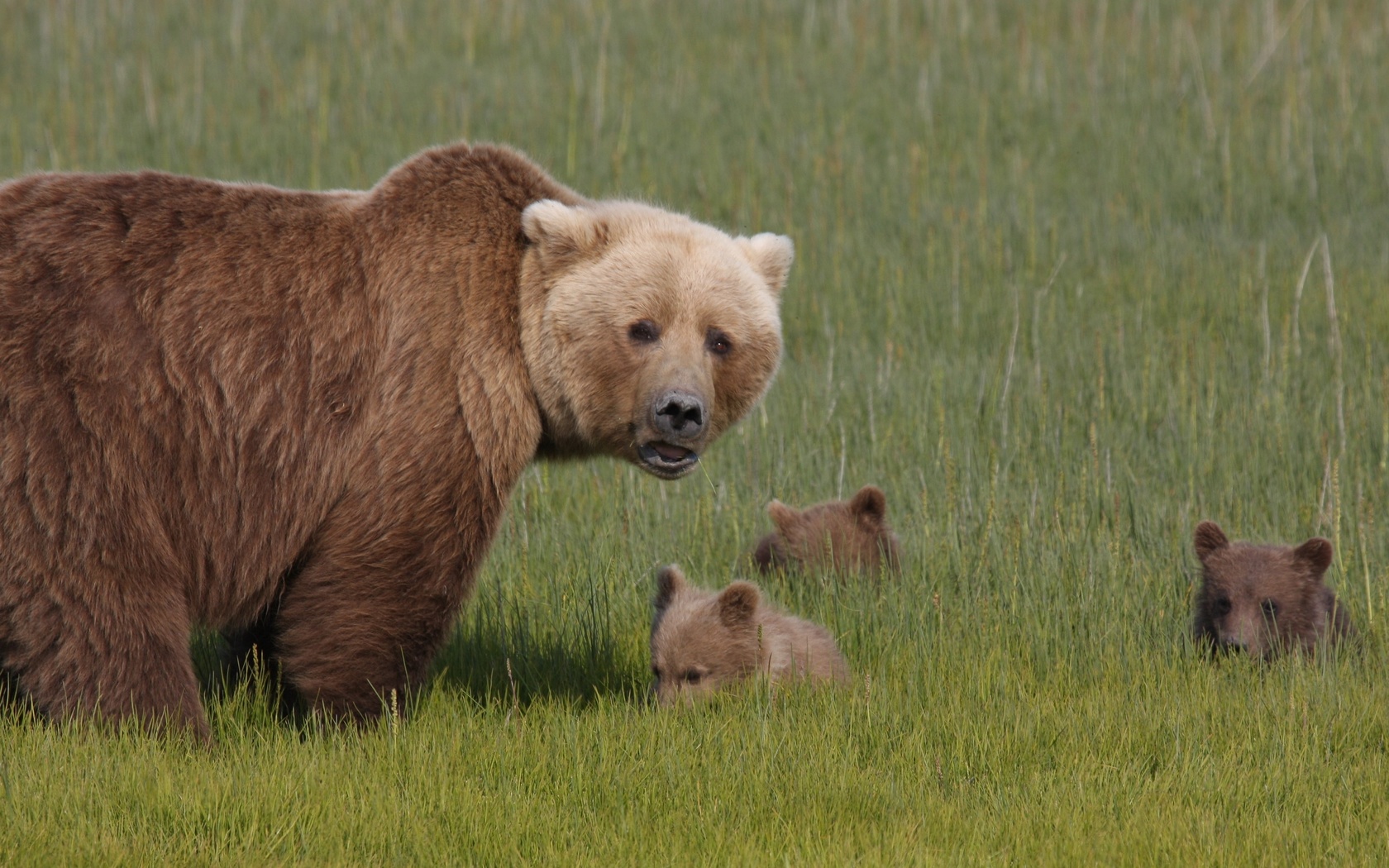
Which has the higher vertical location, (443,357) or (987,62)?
(987,62)

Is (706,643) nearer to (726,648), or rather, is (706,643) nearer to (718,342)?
(726,648)

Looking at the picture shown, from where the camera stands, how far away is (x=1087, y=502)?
7.73m

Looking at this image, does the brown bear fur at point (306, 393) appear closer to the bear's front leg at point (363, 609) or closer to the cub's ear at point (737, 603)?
the bear's front leg at point (363, 609)

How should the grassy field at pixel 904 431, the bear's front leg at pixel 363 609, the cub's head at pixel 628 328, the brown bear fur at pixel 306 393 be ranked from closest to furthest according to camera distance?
the grassy field at pixel 904 431 → the brown bear fur at pixel 306 393 → the bear's front leg at pixel 363 609 → the cub's head at pixel 628 328

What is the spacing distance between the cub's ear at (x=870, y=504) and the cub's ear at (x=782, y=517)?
30 cm

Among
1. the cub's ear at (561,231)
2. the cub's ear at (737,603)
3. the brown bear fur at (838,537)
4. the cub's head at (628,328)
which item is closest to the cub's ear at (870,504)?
the brown bear fur at (838,537)

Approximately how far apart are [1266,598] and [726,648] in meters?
A: 2.33

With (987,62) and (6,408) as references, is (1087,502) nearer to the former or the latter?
(6,408)

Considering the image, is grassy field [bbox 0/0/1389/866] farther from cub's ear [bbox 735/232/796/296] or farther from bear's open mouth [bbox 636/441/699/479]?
cub's ear [bbox 735/232/796/296]

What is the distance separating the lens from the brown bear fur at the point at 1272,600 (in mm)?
5973

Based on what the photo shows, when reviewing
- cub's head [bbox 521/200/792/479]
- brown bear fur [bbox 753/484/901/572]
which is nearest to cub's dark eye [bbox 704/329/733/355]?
cub's head [bbox 521/200/792/479]

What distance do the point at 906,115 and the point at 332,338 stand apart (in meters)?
10.6

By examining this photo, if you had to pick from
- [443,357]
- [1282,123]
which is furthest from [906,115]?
[443,357]

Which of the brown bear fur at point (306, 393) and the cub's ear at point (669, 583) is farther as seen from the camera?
the cub's ear at point (669, 583)
